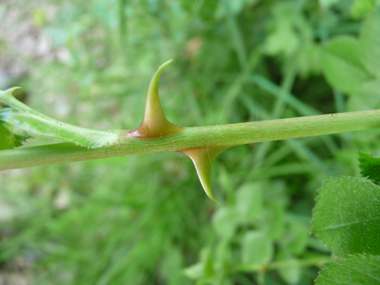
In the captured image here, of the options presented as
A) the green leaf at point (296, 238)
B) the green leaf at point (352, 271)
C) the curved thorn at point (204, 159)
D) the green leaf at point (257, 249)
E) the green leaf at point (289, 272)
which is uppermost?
the curved thorn at point (204, 159)

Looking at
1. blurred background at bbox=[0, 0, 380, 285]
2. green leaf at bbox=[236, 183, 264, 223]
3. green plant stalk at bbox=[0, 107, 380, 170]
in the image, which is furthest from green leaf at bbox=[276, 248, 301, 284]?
green plant stalk at bbox=[0, 107, 380, 170]

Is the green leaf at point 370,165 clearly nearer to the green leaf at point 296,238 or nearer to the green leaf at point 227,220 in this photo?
the green leaf at point 296,238

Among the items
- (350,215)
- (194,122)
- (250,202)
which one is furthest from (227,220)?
(350,215)

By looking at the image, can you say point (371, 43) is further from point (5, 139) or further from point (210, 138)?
point (5, 139)

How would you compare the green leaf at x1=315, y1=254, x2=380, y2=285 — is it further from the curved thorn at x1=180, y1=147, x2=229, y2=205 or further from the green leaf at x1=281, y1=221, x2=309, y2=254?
the green leaf at x1=281, y1=221, x2=309, y2=254

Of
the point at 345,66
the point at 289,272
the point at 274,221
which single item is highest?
the point at 345,66

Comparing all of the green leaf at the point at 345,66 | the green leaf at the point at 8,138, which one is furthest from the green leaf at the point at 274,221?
the green leaf at the point at 8,138

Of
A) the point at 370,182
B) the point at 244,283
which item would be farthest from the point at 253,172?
the point at 370,182

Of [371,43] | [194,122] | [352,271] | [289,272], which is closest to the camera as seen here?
[352,271]
